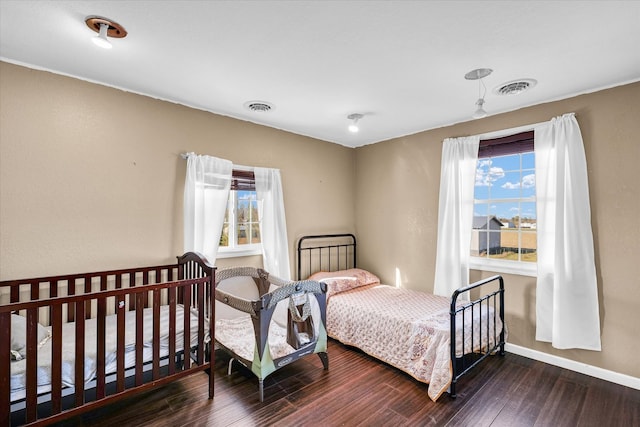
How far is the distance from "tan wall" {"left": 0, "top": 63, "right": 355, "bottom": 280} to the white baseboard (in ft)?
9.42

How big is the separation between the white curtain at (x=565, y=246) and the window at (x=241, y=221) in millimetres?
2733

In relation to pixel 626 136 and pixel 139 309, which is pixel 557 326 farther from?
pixel 139 309

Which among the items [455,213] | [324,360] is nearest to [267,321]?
[324,360]

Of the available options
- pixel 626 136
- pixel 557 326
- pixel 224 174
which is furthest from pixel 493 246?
pixel 224 174

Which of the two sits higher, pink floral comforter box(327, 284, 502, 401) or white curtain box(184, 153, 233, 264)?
white curtain box(184, 153, 233, 264)

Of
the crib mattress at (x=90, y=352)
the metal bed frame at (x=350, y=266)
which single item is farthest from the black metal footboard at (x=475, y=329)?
the crib mattress at (x=90, y=352)

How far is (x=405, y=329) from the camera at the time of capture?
2.53 m

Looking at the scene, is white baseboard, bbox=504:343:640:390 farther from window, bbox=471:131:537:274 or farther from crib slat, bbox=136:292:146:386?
crib slat, bbox=136:292:146:386

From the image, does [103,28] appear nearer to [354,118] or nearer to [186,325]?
[186,325]

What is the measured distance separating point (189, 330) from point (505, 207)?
10.0 ft

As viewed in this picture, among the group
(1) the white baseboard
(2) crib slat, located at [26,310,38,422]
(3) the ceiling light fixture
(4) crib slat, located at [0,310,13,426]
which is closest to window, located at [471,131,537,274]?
(1) the white baseboard

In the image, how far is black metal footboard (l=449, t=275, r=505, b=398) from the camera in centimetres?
223

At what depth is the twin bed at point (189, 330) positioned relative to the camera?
64.2 inches

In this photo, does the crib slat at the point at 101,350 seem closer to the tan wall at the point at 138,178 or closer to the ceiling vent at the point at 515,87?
the tan wall at the point at 138,178
